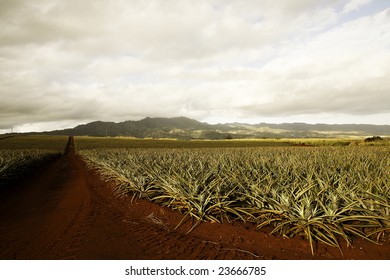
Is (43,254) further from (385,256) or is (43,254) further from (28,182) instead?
(28,182)

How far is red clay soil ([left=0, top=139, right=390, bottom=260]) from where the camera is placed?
14.2 ft

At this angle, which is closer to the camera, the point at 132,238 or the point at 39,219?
the point at 132,238

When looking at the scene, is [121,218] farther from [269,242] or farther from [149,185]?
[269,242]

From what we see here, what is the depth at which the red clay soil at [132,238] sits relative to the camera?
432 centimetres

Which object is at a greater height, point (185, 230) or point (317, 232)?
point (317, 232)

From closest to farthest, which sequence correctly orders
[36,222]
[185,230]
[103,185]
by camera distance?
[185,230], [36,222], [103,185]

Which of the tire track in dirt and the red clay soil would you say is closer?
the red clay soil

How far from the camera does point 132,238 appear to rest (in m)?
5.18

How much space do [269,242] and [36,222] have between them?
597 centimetres

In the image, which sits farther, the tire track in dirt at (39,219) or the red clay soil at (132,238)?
the tire track in dirt at (39,219)

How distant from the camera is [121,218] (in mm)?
6648

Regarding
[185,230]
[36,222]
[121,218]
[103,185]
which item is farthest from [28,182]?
[185,230]
